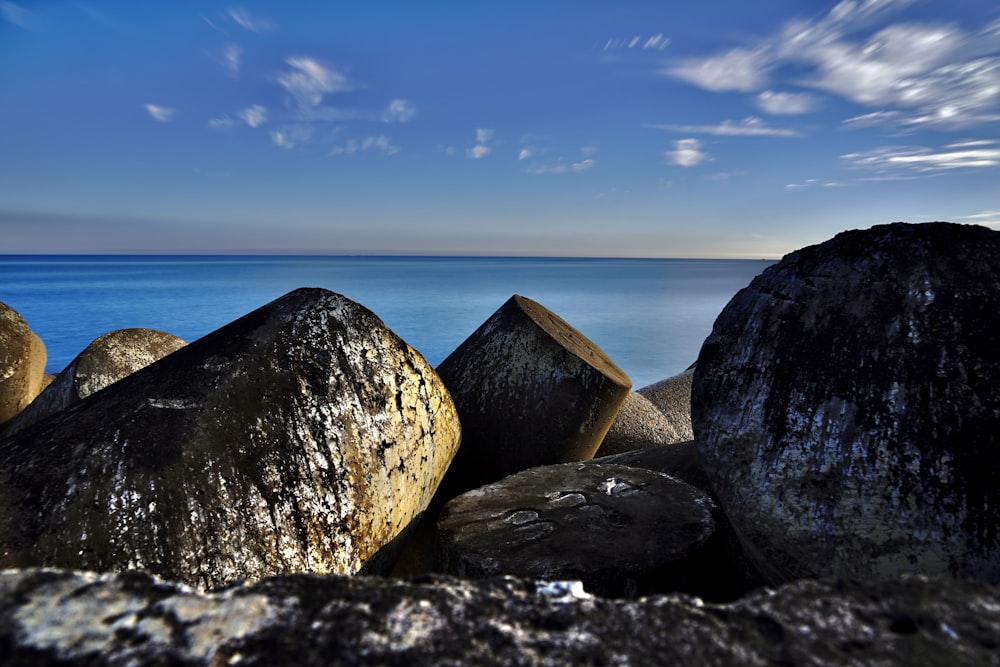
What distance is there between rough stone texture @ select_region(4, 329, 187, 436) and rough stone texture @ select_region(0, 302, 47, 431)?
0.79m

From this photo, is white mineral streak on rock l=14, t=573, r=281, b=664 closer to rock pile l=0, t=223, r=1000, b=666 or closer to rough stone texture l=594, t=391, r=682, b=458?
rock pile l=0, t=223, r=1000, b=666

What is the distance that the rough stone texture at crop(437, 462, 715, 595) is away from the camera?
2.08 m

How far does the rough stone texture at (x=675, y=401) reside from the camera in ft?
17.4

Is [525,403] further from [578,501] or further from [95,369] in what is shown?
[95,369]

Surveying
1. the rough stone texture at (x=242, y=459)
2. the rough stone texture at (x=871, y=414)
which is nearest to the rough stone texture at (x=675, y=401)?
the rough stone texture at (x=871, y=414)

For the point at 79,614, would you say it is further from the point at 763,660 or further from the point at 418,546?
the point at 418,546

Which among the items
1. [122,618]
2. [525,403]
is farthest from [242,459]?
[525,403]

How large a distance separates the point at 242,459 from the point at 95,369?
9.47 feet

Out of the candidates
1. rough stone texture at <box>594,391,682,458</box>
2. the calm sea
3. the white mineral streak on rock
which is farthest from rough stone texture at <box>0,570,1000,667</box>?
the calm sea

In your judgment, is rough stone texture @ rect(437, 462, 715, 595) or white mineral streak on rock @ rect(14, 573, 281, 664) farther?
rough stone texture @ rect(437, 462, 715, 595)

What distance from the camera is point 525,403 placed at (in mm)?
3334

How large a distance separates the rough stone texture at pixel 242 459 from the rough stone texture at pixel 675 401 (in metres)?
3.52

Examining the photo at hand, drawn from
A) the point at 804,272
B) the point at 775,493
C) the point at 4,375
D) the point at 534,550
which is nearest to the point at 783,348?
the point at 804,272

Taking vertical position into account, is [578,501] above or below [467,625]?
below
